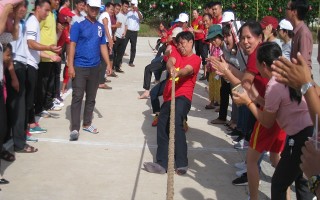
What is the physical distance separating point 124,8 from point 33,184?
334 inches

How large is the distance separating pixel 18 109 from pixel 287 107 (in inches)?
129

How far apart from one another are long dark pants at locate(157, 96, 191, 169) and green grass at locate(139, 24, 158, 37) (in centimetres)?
1750

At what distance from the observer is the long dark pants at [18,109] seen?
5.59 metres

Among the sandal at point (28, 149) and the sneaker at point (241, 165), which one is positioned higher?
the sandal at point (28, 149)

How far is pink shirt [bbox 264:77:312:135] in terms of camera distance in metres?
3.69

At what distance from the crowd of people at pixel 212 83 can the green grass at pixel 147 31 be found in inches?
546

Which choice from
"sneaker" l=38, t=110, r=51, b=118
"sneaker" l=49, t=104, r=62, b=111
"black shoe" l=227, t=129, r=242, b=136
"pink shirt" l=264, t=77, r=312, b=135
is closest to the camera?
"pink shirt" l=264, t=77, r=312, b=135

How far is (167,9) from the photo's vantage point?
24141 mm

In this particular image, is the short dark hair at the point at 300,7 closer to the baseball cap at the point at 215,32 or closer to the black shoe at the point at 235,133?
the baseball cap at the point at 215,32

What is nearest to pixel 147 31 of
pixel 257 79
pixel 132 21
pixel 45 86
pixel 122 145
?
pixel 132 21

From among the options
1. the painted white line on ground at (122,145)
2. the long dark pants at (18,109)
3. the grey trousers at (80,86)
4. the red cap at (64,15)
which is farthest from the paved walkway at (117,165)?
the red cap at (64,15)

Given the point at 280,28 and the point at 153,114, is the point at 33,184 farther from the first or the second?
the point at 280,28

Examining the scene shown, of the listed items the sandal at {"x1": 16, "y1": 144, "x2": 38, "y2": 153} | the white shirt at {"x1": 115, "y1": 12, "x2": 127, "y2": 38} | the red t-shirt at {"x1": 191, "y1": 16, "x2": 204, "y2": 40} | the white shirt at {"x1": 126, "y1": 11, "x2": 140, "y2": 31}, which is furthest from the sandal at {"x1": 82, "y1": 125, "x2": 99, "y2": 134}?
the white shirt at {"x1": 126, "y1": 11, "x2": 140, "y2": 31}

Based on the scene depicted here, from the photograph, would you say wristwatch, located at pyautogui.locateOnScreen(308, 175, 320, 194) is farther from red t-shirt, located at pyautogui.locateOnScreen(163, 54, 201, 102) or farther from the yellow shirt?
the yellow shirt
